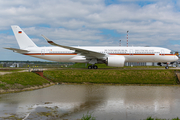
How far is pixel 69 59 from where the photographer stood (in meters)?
28.6

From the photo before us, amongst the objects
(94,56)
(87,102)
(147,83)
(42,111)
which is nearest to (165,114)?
(87,102)

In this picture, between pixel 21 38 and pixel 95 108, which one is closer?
pixel 95 108

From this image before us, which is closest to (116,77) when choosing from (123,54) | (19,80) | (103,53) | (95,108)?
(103,53)

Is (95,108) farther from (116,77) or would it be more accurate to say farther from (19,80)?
(116,77)

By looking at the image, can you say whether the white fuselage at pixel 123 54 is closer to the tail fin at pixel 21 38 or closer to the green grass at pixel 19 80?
the tail fin at pixel 21 38

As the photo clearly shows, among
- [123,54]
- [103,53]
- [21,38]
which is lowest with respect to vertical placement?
[123,54]

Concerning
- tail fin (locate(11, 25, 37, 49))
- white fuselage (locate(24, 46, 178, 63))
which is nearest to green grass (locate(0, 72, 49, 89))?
white fuselage (locate(24, 46, 178, 63))

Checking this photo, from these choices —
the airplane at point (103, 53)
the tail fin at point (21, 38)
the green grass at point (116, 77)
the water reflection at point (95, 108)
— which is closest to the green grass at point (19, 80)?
the green grass at point (116, 77)

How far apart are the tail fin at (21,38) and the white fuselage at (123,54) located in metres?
1.67

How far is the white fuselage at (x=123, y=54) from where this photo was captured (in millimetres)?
27797

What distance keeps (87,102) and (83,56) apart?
15695 mm

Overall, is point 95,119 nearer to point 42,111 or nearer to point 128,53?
point 42,111

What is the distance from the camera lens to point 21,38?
98.9 feet

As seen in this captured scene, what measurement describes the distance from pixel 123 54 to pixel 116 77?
21.1ft
